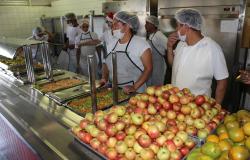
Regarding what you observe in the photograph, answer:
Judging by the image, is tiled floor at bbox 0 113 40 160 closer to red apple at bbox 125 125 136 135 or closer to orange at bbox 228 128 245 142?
red apple at bbox 125 125 136 135

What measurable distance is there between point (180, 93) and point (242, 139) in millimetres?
532

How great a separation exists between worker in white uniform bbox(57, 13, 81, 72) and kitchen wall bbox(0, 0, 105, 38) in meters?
1.84

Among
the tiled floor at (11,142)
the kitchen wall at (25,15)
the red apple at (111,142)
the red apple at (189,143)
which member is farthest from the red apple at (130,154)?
the kitchen wall at (25,15)

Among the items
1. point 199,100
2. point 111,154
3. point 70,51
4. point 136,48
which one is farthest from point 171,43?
point 70,51

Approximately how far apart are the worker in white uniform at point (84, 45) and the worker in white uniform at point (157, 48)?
1.63 m

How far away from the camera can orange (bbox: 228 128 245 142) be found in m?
1.31

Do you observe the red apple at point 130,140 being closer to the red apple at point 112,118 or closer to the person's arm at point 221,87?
the red apple at point 112,118

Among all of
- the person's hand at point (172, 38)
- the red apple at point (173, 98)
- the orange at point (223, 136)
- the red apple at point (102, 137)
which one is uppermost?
the person's hand at point (172, 38)

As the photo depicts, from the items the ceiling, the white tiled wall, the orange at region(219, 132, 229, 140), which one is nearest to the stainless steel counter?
the orange at region(219, 132, 229, 140)

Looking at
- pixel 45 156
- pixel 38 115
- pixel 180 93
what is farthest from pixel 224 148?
pixel 38 115

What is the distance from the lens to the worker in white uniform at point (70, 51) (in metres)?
5.38

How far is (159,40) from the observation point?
4547 mm

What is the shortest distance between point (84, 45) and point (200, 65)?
154 inches

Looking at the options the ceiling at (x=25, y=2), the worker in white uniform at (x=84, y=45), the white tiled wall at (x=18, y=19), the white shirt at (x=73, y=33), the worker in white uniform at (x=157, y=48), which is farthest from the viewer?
the white tiled wall at (x=18, y=19)
